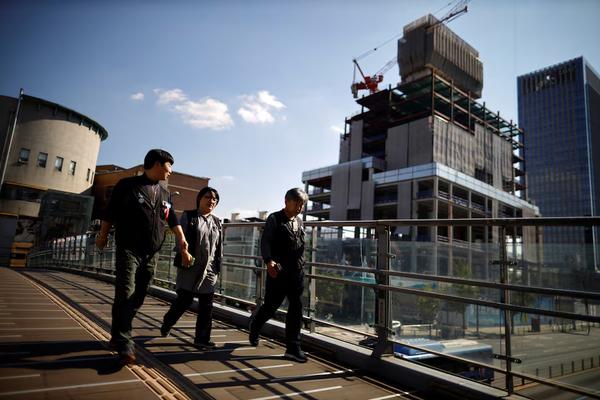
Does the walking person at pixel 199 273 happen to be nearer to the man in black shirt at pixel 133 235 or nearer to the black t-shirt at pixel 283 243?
the man in black shirt at pixel 133 235

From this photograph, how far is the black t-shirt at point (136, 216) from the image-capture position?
11.4 ft

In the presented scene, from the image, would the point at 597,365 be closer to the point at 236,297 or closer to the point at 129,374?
the point at 129,374

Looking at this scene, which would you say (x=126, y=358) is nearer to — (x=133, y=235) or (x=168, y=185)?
(x=133, y=235)

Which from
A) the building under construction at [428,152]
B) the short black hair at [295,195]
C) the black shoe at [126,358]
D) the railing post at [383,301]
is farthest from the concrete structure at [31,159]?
the railing post at [383,301]

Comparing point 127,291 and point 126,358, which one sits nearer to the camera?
point 126,358

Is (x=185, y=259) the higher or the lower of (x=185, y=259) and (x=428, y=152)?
the lower

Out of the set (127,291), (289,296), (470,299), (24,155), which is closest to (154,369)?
(127,291)

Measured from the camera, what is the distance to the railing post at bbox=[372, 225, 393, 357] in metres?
3.75

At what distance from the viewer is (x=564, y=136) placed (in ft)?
436

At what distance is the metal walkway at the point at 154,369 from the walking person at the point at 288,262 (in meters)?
0.38

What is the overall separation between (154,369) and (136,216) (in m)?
1.37

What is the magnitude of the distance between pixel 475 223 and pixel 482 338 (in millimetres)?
986

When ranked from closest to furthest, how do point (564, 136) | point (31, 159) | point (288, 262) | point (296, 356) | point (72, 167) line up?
point (296, 356)
point (288, 262)
point (31, 159)
point (72, 167)
point (564, 136)

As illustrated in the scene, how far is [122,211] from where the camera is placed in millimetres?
3502
